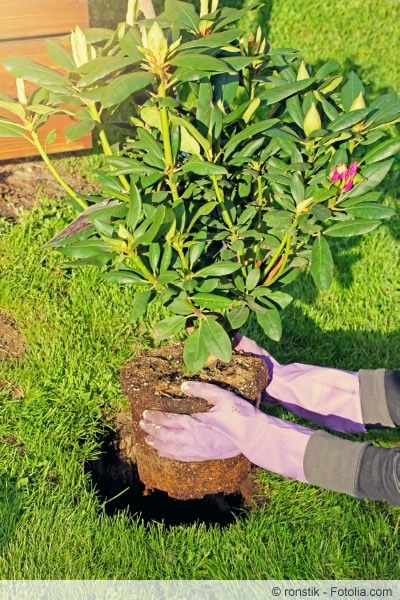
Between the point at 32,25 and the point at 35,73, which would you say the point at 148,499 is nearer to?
the point at 35,73

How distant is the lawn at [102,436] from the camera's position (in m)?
2.79

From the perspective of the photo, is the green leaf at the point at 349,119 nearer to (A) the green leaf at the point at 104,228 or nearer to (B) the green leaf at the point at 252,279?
(B) the green leaf at the point at 252,279

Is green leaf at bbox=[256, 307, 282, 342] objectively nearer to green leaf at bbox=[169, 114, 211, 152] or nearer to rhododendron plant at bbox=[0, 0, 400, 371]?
rhododendron plant at bbox=[0, 0, 400, 371]

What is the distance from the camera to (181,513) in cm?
310

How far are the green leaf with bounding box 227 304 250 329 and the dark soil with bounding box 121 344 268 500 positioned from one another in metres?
0.36

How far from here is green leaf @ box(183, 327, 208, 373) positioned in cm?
259

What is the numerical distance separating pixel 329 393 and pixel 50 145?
6.88 ft

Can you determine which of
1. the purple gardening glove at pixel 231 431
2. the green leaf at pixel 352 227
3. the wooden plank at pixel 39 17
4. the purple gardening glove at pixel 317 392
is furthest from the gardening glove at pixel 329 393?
the wooden plank at pixel 39 17

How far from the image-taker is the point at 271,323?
8.75 feet

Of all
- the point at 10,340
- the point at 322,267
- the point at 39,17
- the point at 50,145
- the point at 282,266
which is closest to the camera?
the point at 322,267

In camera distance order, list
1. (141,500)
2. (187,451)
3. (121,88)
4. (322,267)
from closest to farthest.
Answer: (121,88)
(322,267)
(187,451)
(141,500)

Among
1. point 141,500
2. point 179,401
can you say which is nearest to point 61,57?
point 179,401

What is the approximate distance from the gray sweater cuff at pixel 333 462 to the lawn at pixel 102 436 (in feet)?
0.89

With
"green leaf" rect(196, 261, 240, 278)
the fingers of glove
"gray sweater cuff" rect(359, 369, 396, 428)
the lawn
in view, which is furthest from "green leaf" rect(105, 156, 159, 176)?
"gray sweater cuff" rect(359, 369, 396, 428)
